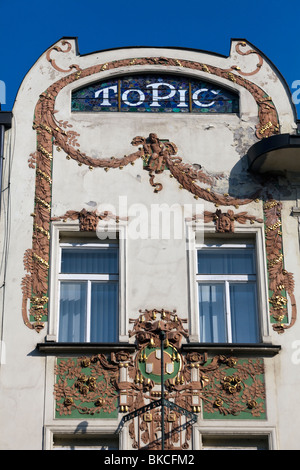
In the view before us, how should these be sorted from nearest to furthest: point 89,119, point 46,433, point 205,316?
point 46,433
point 205,316
point 89,119

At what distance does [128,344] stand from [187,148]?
3994 millimetres

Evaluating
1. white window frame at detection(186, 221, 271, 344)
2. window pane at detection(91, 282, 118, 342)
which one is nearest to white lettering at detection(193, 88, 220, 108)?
white window frame at detection(186, 221, 271, 344)

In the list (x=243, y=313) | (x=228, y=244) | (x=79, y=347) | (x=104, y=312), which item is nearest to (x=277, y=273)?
(x=243, y=313)

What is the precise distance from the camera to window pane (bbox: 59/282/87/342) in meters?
17.3

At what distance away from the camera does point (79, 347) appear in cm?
1672

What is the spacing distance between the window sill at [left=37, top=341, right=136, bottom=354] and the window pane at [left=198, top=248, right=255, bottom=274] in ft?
7.07

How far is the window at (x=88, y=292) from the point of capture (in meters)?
17.3

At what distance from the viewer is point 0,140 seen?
18375mm

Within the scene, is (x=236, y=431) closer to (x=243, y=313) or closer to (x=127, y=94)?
(x=243, y=313)

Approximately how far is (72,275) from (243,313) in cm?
303

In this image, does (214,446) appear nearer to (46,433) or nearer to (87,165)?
(46,433)

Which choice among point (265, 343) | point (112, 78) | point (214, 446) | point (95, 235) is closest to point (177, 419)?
point (214, 446)

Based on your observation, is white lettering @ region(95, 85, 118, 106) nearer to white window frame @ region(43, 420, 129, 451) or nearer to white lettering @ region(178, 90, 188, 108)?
white lettering @ region(178, 90, 188, 108)

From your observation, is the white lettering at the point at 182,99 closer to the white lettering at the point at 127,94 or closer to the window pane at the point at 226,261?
the white lettering at the point at 127,94
